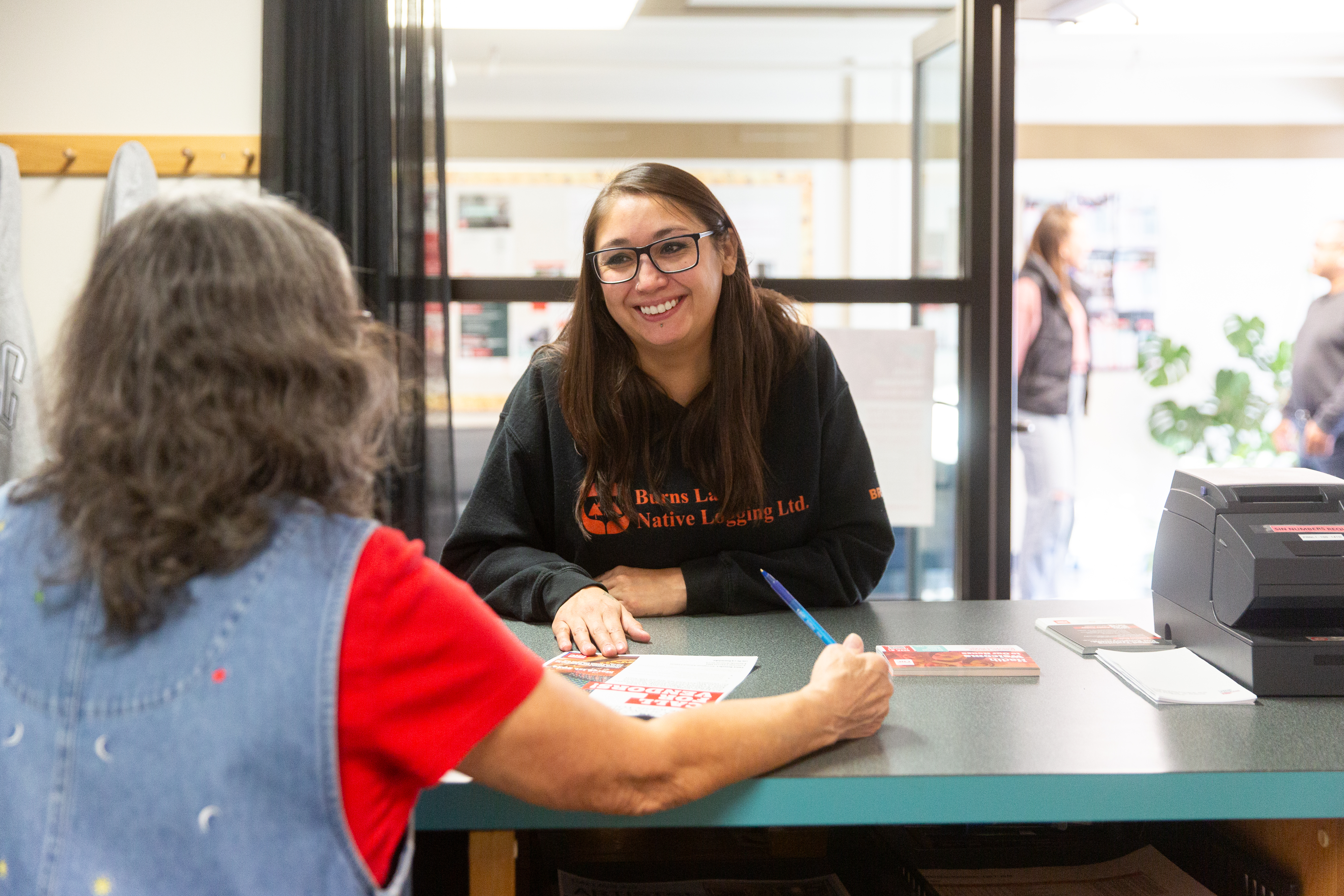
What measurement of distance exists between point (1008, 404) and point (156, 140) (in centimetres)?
223

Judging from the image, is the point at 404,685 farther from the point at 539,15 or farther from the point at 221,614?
the point at 539,15

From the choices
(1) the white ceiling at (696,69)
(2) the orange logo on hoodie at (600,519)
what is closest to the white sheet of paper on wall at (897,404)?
(1) the white ceiling at (696,69)

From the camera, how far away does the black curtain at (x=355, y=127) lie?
97.7 inches

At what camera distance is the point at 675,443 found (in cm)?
173

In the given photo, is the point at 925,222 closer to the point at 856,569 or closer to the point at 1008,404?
the point at 1008,404

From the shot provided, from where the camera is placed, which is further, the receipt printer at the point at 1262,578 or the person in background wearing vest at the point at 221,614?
the receipt printer at the point at 1262,578

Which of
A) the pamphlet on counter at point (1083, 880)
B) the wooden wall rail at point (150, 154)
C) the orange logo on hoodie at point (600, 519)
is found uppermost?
the wooden wall rail at point (150, 154)

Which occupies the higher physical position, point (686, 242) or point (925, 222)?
point (925, 222)

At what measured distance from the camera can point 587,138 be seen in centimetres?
287

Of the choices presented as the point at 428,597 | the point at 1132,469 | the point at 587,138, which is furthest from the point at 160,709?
the point at 1132,469

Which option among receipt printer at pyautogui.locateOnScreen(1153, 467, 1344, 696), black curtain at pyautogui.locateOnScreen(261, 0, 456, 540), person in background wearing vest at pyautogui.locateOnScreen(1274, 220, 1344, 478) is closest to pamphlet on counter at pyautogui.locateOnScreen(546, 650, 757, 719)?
receipt printer at pyautogui.locateOnScreen(1153, 467, 1344, 696)

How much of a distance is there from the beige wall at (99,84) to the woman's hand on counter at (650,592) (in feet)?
5.16

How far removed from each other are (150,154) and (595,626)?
1.85m

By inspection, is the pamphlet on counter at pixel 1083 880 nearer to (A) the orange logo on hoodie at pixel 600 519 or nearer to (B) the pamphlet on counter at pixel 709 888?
(B) the pamphlet on counter at pixel 709 888
